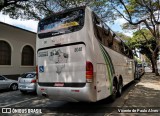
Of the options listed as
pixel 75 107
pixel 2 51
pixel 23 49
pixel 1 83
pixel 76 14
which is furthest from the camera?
pixel 23 49

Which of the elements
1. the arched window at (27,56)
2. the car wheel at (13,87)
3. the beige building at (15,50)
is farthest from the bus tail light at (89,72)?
the arched window at (27,56)

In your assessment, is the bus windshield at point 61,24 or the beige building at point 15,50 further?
the beige building at point 15,50

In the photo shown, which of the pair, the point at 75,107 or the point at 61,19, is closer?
the point at 61,19

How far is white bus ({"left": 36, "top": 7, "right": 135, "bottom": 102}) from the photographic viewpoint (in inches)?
254

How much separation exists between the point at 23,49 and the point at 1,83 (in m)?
8.48

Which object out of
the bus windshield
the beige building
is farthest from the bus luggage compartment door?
the beige building

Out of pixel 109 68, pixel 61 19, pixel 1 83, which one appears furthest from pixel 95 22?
pixel 1 83

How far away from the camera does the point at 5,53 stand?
1906cm

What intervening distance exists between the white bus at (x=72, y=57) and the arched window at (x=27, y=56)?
47.3 ft

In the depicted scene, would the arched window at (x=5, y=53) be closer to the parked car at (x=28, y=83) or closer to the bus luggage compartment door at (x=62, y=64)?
the parked car at (x=28, y=83)

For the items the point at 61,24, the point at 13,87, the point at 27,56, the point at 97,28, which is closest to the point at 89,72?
the point at 97,28

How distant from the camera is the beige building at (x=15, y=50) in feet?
61.7

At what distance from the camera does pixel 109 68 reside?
27.0ft

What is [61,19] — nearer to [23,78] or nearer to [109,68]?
[109,68]
